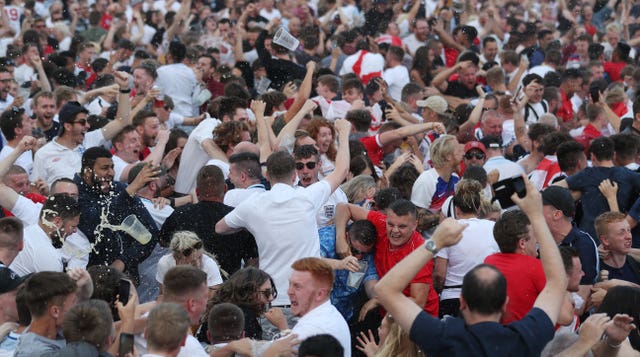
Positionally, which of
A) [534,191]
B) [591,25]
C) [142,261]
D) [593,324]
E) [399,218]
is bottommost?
[591,25]

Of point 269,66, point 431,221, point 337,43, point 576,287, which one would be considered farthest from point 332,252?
point 337,43

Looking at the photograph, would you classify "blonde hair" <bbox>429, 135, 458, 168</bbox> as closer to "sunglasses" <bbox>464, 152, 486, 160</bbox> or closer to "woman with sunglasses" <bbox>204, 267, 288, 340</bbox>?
"sunglasses" <bbox>464, 152, 486, 160</bbox>

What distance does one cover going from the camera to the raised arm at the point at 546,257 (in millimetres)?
4781

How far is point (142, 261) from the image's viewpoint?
24.0 ft

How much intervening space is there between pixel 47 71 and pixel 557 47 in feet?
24.4

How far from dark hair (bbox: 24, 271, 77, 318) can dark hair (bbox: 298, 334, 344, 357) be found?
51.4 inches

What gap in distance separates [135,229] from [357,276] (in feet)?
5.30

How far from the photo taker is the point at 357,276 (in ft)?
21.9

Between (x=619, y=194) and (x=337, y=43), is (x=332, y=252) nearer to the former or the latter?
(x=619, y=194)

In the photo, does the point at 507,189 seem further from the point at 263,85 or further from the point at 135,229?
the point at 263,85

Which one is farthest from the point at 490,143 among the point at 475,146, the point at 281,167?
the point at 281,167

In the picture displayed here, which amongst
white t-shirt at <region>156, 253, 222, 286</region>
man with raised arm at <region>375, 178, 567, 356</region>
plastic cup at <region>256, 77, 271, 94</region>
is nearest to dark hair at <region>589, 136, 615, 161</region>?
white t-shirt at <region>156, 253, 222, 286</region>

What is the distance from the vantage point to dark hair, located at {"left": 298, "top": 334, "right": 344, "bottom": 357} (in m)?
4.59

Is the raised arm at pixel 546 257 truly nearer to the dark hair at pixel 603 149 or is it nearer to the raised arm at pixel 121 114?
the dark hair at pixel 603 149
